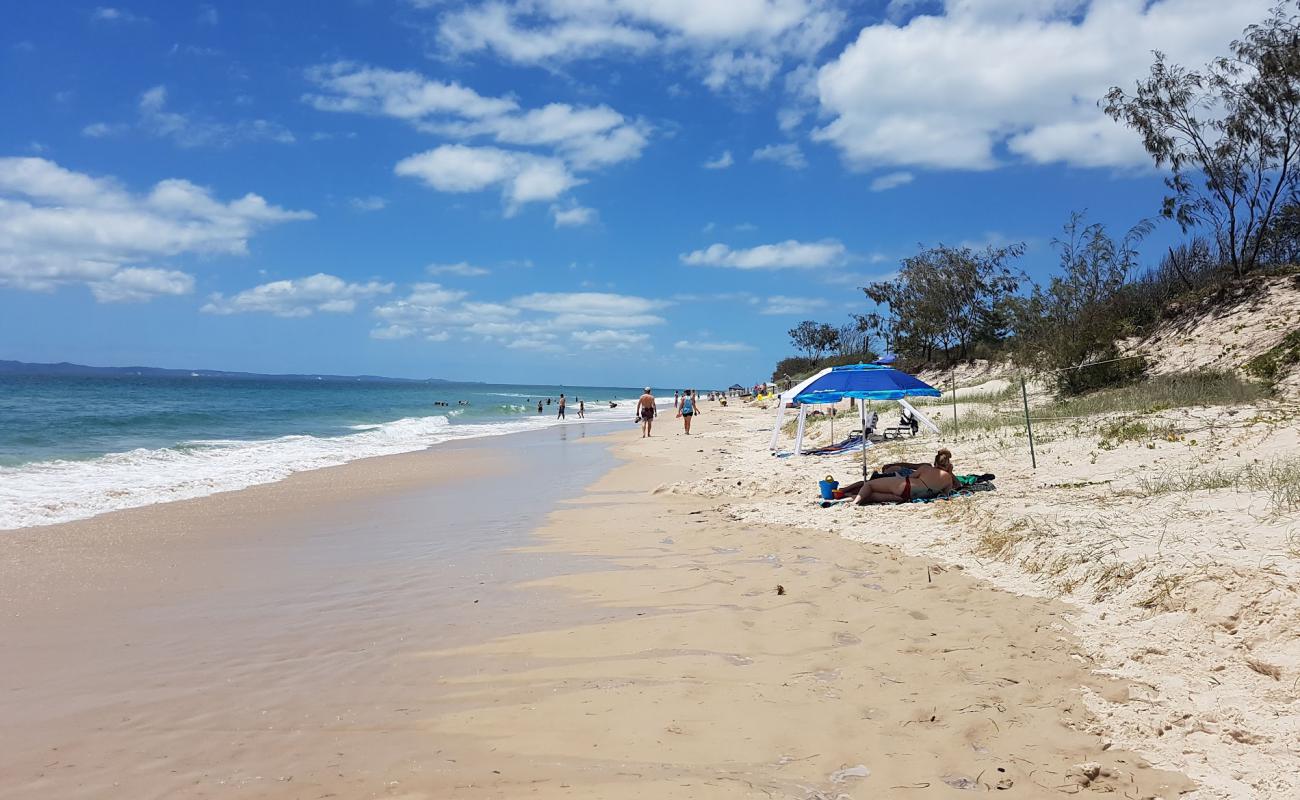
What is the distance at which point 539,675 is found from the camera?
15.3ft

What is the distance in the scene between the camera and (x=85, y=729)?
4.00 metres

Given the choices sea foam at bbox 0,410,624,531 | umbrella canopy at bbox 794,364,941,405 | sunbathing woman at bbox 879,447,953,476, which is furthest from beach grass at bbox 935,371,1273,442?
sea foam at bbox 0,410,624,531

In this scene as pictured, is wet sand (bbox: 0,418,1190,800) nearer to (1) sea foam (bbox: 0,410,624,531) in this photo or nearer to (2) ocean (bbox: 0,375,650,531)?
(1) sea foam (bbox: 0,410,624,531)

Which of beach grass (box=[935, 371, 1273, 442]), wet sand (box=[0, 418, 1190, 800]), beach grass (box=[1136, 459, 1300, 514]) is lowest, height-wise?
wet sand (box=[0, 418, 1190, 800])

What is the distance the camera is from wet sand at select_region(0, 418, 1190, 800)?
3408 millimetres

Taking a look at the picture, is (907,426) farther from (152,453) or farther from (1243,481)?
→ (152,453)

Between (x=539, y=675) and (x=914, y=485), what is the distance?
668 cm

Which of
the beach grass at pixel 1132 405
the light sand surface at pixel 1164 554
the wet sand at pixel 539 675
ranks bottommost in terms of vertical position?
the wet sand at pixel 539 675

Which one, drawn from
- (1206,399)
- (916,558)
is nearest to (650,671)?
(916,558)

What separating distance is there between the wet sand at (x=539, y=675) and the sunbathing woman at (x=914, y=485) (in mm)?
1863

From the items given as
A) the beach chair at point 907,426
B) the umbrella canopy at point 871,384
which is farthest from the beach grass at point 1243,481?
the beach chair at point 907,426

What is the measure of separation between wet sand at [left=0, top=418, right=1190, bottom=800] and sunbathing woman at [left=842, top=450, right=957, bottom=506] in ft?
6.11

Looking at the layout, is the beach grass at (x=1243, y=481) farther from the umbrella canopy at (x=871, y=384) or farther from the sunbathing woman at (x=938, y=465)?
the umbrella canopy at (x=871, y=384)

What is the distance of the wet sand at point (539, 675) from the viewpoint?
3.41 meters
